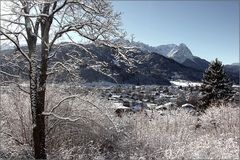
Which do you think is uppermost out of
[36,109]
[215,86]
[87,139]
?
[215,86]

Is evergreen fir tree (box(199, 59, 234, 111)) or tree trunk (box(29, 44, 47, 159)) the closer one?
tree trunk (box(29, 44, 47, 159))

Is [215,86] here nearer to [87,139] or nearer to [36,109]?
[87,139]

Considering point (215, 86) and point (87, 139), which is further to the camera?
point (215, 86)

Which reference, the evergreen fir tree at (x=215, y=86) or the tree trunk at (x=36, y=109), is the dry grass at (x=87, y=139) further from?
the evergreen fir tree at (x=215, y=86)

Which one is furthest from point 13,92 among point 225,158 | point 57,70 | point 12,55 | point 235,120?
point 235,120

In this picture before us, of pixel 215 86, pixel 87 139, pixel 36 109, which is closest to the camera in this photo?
pixel 36 109

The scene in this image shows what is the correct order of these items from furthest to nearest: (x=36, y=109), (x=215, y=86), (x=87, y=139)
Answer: (x=215, y=86) < (x=87, y=139) < (x=36, y=109)

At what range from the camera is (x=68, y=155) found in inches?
615

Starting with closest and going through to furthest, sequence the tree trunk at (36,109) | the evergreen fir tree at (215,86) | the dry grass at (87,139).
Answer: the tree trunk at (36,109) → the dry grass at (87,139) → the evergreen fir tree at (215,86)

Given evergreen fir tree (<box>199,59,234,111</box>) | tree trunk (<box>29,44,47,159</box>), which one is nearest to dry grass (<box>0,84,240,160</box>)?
tree trunk (<box>29,44,47,159</box>)

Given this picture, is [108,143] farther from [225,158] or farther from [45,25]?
[45,25]

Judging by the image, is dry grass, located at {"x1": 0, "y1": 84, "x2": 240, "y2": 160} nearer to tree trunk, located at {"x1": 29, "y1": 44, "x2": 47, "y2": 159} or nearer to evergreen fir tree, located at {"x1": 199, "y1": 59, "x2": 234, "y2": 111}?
tree trunk, located at {"x1": 29, "y1": 44, "x2": 47, "y2": 159}

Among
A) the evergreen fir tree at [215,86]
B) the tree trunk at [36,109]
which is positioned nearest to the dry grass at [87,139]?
A: the tree trunk at [36,109]

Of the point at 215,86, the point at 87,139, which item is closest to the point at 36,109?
the point at 87,139
